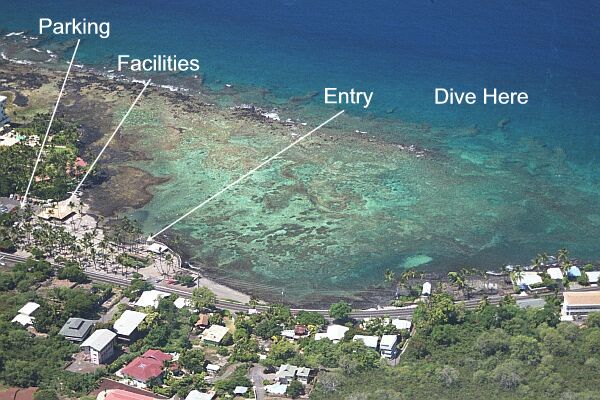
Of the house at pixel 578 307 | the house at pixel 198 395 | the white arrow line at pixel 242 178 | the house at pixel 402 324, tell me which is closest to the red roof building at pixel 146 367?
the house at pixel 198 395

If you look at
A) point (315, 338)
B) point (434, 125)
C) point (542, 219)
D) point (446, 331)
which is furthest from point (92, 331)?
point (434, 125)

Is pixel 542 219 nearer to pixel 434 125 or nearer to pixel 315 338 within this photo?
pixel 434 125

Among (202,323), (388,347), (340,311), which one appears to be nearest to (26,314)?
(202,323)

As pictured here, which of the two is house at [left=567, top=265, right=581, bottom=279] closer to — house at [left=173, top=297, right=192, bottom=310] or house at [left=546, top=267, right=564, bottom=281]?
house at [left=546, top=267, right=564, bottom=281]

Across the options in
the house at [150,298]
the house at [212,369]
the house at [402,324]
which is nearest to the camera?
the house at [212,369]

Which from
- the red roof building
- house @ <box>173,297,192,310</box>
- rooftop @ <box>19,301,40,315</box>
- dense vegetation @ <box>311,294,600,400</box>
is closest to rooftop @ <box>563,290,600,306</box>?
dense vegetation @ <box>311,294,600,400</box>

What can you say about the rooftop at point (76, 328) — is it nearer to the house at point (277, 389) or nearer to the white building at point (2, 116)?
the house at point (277, 389)

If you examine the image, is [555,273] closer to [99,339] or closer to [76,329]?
[99,339]
